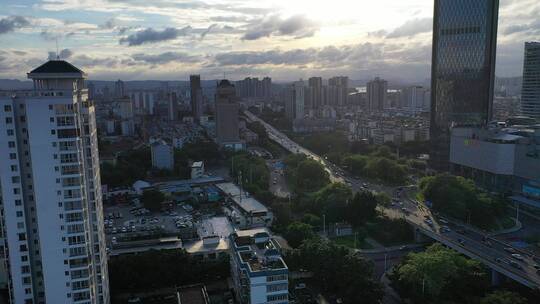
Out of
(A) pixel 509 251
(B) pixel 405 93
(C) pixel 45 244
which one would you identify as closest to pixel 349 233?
(A) pixel 509 251

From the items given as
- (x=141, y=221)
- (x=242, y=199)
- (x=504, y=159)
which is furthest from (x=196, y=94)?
(x=504, y=159)

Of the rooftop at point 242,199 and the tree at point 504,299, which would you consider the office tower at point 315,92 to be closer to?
the rooftop at point 242,199

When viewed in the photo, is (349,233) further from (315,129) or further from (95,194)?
(315,129)

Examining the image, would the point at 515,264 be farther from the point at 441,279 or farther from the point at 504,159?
the point at 504,159

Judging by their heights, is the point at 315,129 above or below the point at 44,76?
below

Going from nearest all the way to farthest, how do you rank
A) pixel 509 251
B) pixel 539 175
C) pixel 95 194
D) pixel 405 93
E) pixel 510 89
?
1. pixel 95 194
2. pixel 509 251
3. pixel 539 175
4. pixel 405 93
5. pixel 510 89

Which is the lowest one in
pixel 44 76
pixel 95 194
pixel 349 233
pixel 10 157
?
pixel 349 233

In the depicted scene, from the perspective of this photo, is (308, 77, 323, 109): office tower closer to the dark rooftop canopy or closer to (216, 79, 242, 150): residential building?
(216, 79, 242, 150): residential building
